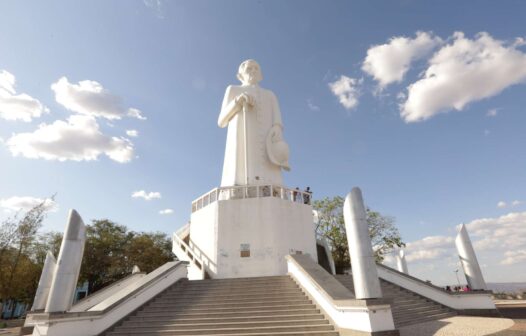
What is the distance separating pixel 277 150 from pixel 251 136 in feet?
6.68

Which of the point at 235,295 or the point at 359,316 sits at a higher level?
the point at 235,295

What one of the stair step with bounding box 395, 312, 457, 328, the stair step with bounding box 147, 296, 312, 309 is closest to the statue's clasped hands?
the stair step with bounding box 147, 296, 312, 309

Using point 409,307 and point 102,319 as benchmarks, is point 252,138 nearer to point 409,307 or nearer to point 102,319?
point 409,307

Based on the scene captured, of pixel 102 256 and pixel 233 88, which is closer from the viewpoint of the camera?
pixel 233 88

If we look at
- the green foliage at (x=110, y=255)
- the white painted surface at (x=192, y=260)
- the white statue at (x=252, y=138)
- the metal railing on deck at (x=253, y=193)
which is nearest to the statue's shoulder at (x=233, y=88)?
the white statue at (x=252, y=138)

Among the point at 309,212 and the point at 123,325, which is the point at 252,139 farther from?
the point at 123,325

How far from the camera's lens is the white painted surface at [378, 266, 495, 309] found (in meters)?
12.7

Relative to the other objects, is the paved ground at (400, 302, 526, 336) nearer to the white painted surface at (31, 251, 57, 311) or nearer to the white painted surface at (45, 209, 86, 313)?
the white painted surface at (45, 209, 86, 313)

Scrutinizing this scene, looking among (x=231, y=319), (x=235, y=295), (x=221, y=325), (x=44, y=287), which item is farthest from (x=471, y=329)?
(x=44, y=287)

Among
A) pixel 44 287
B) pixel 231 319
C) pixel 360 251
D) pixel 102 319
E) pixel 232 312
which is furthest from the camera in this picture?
pixel 44 287

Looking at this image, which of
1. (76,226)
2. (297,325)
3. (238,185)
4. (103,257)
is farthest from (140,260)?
(297,325)

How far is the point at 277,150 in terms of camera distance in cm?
1989

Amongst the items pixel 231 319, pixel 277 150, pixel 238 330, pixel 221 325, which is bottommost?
pixel 238 330

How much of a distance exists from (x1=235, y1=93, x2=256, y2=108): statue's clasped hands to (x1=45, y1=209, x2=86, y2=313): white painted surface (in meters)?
12.8
